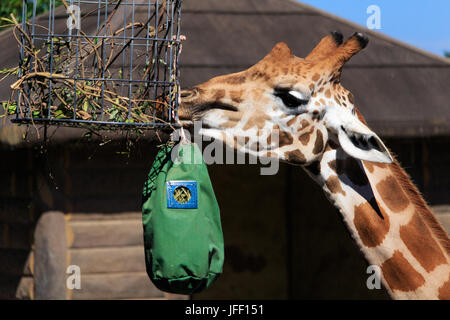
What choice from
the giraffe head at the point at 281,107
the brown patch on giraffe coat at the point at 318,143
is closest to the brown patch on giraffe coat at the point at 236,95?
the giraffe head at the point at 281,107

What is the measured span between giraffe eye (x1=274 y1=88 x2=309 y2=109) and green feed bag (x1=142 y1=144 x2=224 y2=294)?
79 centimetres

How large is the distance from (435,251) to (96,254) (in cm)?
365

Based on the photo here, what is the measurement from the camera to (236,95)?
369 cm

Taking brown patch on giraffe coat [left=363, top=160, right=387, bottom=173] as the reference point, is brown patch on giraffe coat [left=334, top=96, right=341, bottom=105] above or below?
above

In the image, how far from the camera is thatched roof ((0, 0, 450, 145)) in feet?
20.0

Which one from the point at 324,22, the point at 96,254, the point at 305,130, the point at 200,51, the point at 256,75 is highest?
the point at 324,22

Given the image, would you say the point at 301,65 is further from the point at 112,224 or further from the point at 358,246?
the point at 112,224

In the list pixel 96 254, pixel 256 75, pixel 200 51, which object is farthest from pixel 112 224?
pixel 256 75

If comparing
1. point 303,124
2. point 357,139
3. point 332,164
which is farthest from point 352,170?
point 303,124

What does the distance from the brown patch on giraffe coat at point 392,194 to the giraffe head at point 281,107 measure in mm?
329

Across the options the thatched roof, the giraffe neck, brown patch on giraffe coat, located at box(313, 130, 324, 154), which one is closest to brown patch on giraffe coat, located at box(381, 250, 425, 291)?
the giraffe neck

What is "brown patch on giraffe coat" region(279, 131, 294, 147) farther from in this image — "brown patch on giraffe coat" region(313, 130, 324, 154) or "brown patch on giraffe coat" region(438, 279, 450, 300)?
"brown patch on giraffe coat" region(438, 279, 450, 300)

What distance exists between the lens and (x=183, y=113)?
138 inches

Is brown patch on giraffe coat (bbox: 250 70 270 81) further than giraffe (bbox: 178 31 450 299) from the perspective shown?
Yes
